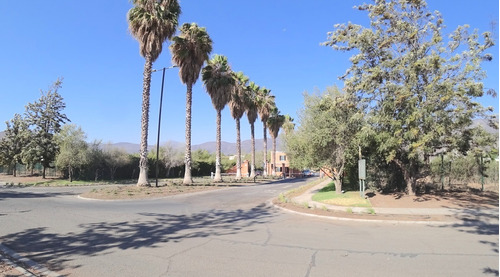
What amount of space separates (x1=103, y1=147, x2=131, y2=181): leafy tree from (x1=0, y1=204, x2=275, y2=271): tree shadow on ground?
115 feet

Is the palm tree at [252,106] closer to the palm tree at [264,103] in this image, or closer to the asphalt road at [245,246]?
the palm tree at [264,103]

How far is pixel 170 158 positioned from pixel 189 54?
28097mm

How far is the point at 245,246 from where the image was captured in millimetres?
7914

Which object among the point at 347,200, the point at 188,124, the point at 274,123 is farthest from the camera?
the point at 274,123

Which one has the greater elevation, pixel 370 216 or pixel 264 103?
pixel 264 103

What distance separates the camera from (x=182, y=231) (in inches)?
390

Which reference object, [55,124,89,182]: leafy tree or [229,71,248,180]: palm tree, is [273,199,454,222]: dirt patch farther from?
[55,124,89,182]: leafy tree

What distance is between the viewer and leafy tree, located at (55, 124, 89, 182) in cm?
3834

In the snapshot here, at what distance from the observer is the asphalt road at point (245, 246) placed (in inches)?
243

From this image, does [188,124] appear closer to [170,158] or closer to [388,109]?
[388,109]

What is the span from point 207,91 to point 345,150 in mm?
22800

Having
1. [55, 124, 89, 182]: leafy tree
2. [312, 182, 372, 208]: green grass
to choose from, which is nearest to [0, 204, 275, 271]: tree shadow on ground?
[312, 182, 372, 208]: green grass

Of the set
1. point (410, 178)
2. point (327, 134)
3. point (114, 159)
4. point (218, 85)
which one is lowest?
point (410, 178)

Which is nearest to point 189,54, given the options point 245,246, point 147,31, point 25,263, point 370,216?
point 147,31
